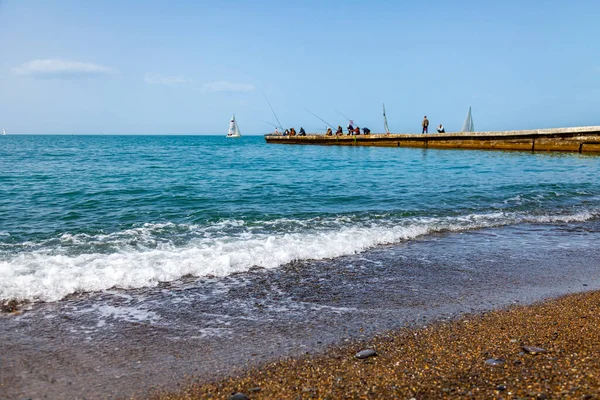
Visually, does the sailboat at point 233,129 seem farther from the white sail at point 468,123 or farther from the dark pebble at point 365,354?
the dark pebble at point 365,354

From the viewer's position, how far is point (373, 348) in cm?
382

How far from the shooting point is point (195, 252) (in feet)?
23.4

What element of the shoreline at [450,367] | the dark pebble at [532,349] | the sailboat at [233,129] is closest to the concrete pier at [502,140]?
the shoreline at [450,367]

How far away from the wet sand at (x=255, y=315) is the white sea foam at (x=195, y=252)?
0.35m

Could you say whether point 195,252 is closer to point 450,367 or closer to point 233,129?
point 450,367

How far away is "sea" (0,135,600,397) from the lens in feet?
13.2

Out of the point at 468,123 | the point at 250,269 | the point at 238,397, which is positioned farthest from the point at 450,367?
the point at 468,123

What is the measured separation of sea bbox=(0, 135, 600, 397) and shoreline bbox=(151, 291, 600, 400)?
0.88 feet

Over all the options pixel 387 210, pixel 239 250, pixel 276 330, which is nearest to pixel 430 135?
pixel 387 210

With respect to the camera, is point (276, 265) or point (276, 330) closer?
point (276, 330)

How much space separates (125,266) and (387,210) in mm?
7244

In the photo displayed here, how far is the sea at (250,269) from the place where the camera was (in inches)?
158

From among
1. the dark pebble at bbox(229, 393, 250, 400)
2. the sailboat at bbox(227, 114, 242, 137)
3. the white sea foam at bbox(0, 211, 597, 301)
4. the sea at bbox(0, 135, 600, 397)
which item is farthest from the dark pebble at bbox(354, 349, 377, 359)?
the sailboat at bbox(227, 114, 242, 137)

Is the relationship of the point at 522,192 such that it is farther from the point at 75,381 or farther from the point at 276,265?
the point at 75,381
